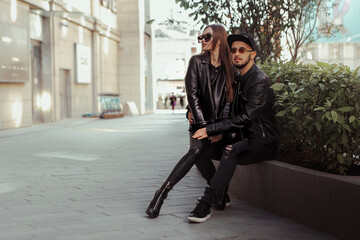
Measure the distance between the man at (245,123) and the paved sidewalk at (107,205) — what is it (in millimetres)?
336

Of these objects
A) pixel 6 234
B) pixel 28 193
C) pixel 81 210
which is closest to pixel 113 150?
pixel 28 193

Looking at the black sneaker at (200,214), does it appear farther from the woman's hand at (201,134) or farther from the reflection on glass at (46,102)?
the reflection on glass at (46,102)

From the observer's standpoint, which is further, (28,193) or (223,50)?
(28,193)

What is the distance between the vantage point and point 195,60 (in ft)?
14.9

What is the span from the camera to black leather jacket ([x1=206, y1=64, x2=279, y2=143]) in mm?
4406

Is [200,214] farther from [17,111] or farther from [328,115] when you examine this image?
[17,111]

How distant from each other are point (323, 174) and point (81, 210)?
2.07m

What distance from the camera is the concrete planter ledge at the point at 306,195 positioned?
11.7ft

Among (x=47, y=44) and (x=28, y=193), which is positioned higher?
(x=47, y=44)

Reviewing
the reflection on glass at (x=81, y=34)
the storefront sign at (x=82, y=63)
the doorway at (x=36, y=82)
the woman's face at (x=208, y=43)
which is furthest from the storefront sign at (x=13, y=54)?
the woman's face at (x=208, y=43)

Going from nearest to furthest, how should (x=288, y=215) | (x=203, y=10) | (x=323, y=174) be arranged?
(x=323, y=174) → (x=288, y=215) → (x=203, y=10)

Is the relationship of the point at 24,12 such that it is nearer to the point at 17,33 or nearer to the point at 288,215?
the point at 17,33

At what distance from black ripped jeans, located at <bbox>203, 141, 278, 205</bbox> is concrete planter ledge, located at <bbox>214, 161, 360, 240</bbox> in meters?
0.11

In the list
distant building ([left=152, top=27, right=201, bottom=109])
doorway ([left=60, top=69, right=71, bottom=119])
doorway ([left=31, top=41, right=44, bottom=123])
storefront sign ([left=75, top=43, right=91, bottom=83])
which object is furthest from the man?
distant building ([left=152, top=27, right=201, bottom=109])
